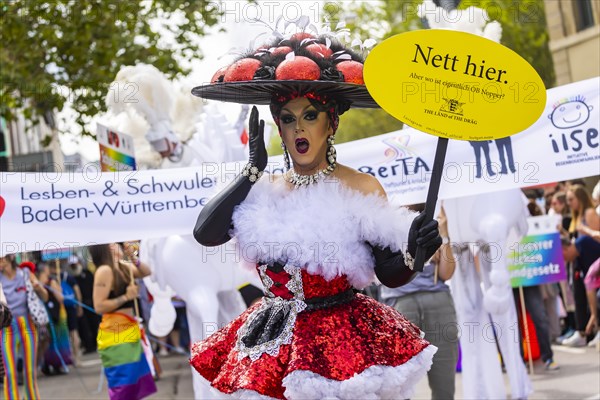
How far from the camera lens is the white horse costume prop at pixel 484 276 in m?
6.69

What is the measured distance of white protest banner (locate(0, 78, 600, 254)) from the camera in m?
6.45

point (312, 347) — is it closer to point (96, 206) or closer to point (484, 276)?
point (96, 206)

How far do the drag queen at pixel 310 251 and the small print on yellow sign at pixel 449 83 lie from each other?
0.42 meters

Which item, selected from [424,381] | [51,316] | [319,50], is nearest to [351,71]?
[319,50]

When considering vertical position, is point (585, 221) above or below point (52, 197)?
below

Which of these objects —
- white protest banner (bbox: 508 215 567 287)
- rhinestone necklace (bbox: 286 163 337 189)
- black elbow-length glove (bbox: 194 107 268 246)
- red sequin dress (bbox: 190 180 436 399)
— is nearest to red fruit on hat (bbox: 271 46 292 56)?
black elbow-length glove (bbox: 194 107 268 246)

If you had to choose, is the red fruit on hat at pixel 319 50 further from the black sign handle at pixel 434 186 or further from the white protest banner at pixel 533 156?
the white protest banner at pixel 533 156

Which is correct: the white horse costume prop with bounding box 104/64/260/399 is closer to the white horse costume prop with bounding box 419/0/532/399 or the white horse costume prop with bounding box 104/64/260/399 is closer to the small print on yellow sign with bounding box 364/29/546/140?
the white horse costume prop with bounding box 419/0/532/399

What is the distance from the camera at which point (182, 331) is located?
552 inches

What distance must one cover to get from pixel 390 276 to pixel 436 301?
8.82 feet

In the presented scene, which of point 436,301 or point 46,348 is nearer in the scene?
point 436,301

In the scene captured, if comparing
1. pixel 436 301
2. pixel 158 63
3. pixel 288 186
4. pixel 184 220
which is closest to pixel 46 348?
pixel 158 63

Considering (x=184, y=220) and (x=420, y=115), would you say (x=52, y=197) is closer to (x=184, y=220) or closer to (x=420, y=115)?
(x=184, y=220)

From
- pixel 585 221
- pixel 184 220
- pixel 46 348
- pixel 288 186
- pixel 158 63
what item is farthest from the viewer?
pixel 158 63
